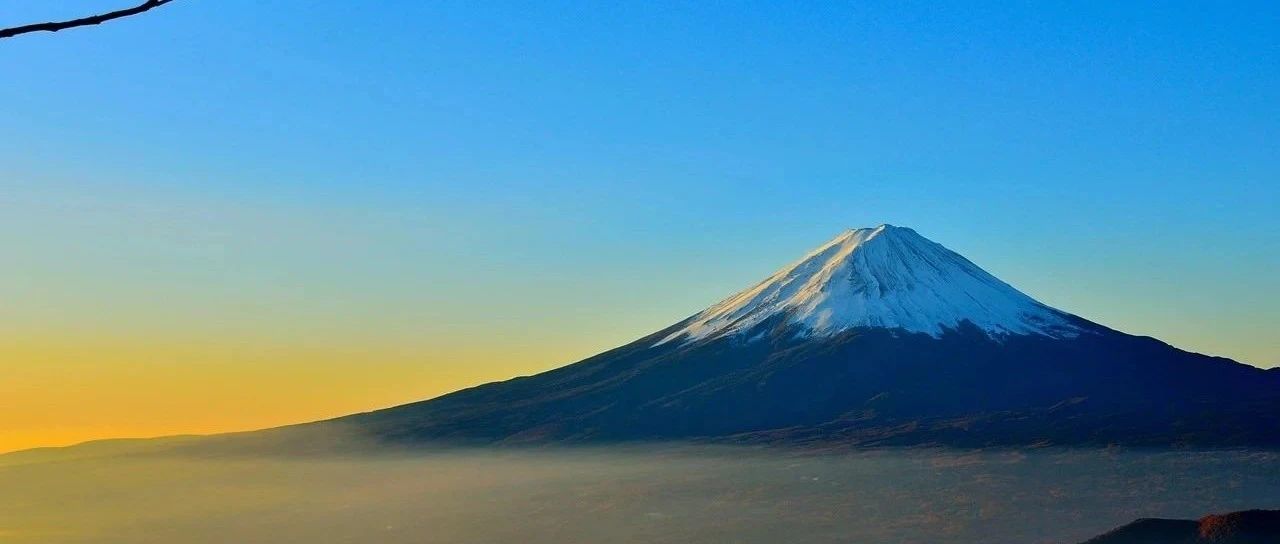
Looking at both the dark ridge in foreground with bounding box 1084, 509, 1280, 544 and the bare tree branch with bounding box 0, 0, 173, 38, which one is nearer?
the bare tree branch with bounding box 0, 0, 173, 38

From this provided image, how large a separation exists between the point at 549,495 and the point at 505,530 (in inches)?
825

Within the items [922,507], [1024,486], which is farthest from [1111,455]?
[922,507]

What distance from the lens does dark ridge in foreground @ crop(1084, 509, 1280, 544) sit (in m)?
73.9

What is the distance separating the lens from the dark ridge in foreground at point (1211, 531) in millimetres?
73875

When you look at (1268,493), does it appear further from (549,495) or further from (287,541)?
(287,541)

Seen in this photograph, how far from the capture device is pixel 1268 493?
15325 cm

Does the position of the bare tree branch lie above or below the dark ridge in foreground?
above

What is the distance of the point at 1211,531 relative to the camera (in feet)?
249

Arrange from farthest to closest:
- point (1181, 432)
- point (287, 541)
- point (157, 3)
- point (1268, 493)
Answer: point (1181, 432), point (287, 541), point (1268, 493), point (157, 3)

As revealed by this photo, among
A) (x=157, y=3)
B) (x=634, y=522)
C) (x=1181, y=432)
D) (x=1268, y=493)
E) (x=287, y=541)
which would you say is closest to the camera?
(x=157, y=3)

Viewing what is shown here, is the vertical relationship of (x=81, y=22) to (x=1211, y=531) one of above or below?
above

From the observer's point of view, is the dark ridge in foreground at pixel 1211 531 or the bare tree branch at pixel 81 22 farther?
the dark ridge in foreground at pixel 1211 531

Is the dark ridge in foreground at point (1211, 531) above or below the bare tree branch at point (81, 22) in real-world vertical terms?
below

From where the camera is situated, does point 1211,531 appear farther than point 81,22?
Yes
